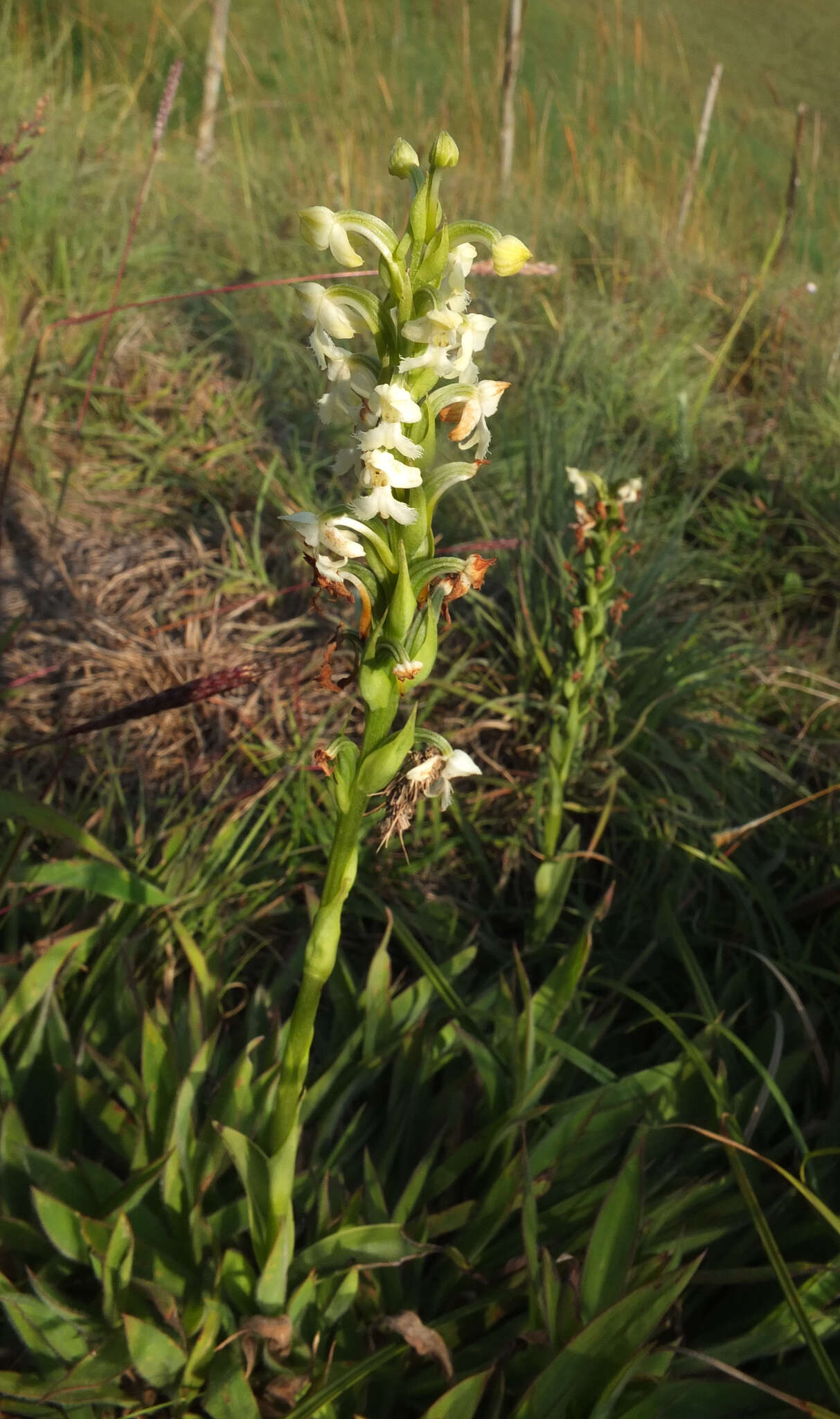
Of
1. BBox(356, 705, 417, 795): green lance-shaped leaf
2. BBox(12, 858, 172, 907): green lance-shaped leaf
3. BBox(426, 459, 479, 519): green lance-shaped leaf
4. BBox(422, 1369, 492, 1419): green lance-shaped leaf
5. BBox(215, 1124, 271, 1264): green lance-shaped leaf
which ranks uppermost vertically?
BBox(426, 459, 479, 519): green lance-shaped leaf

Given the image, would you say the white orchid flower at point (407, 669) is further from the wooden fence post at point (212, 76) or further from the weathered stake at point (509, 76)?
the weathered stake at point (509, 76)

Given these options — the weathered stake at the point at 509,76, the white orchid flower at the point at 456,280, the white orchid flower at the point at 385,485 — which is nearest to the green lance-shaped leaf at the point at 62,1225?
the white orchid flower at the point at 385,485

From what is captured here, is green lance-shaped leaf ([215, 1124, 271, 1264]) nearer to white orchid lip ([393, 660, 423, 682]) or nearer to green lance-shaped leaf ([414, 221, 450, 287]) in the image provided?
white orchid lip ([393, 660, 423, 682])

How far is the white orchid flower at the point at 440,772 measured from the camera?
47.1 inches

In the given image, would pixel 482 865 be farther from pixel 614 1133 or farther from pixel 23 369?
pixel 23 369

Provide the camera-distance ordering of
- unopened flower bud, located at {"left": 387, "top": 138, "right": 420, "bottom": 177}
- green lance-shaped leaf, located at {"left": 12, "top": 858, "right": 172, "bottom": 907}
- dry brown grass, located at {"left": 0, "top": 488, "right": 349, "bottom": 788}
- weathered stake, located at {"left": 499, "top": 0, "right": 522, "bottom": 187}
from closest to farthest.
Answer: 1. unopened flower bud, located at {"left": 387, "top": 138, "right": 420, "bottom": 177}
2. green lance-shaped leaf, located at {"left": 12, "top": 858, "right": 172, "bottom": 907}
3. dry brown grass, located at {"left": 0, "top": 488, "right": 349, "bottom": 788}
4. weathered stake, located at {"left": 499, "top": 0, "right": 522, "bottom": 187}

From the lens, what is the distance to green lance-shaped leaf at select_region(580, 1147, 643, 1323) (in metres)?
1.43

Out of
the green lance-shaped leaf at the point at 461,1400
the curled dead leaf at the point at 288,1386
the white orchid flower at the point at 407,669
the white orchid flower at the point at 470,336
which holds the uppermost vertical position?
the white orchid flower at the point at 470,336

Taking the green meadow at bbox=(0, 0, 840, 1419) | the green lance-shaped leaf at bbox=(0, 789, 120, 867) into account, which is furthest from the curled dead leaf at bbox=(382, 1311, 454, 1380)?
the green lance-shaped leaf at bbox=(0, 789, 120, 867)

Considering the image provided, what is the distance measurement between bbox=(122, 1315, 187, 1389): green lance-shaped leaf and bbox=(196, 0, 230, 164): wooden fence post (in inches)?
270

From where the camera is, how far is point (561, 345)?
4535mm

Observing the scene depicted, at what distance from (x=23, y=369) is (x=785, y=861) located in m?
3.10

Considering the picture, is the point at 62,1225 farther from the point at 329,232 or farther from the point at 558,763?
the point at 329,232

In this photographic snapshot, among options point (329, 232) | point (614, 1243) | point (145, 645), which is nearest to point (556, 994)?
point (614, 1243)
